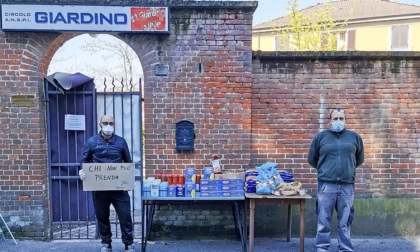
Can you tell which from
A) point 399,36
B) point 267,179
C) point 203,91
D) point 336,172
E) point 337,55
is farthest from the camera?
point 399,36

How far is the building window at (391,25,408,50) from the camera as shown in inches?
888

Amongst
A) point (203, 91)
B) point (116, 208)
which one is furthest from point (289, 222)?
point (116, 208)

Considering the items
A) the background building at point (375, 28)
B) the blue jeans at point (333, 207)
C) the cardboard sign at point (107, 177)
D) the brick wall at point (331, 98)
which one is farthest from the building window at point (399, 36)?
the cardboard sign at point (107, 177)

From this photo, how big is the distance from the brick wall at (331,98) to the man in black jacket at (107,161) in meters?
2.16

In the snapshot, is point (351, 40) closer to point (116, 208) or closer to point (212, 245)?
point (212, 245)

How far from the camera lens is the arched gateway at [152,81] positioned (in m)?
5.10

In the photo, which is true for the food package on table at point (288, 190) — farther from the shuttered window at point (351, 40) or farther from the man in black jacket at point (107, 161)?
the shuttered window at point (351, 40)

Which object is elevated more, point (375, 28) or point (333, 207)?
point (375, 28)

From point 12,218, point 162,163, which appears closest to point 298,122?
point 162,163

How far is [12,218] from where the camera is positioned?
17.2 ft

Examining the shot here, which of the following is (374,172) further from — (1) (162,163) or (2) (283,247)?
(1) (162,163)

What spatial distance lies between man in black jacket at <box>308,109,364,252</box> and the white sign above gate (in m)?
2.80

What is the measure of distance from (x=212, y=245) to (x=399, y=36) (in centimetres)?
2299

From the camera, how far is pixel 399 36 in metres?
22.8
